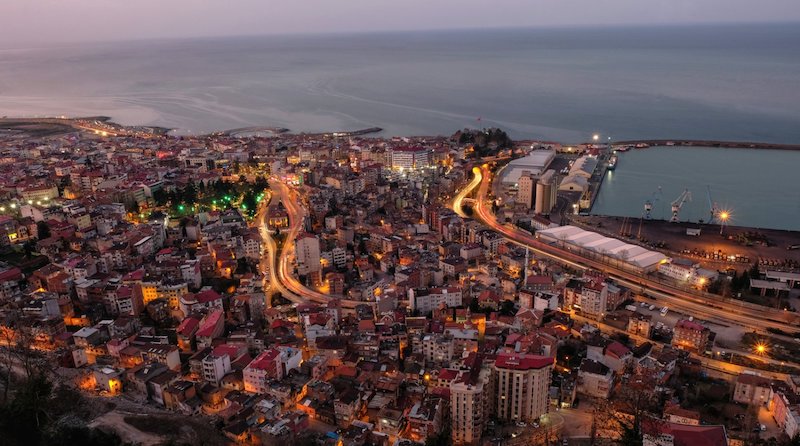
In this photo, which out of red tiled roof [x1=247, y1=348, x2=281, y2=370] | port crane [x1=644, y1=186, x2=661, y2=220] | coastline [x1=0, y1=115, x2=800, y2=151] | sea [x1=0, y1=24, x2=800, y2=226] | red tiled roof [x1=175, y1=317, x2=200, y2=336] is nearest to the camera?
red tiled roof [x1=247, y1=348, x2=281, y2=370]

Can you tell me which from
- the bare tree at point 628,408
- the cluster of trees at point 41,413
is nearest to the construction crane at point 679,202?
the bare tree at point 628,408

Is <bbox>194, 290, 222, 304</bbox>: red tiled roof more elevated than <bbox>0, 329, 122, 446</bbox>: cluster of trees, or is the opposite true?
<bbox>194, 290, 222, 304</bbox>: red tiled roof

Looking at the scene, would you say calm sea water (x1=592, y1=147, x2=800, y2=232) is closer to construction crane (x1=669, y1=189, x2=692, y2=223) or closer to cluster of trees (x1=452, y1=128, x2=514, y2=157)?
construction crane (x1=669, y1=189, x2=692, y2=223)

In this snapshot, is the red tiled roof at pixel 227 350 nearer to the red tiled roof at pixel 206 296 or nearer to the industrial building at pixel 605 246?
the red tiled roof at pixel 206 296

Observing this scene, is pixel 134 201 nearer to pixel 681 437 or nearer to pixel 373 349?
pixel 373 349

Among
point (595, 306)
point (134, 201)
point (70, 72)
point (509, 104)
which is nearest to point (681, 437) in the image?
point (595, 306)

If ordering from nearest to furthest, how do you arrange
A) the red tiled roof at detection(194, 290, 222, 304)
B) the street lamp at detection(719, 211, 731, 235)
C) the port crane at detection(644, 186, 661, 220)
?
the red tiled roof at detection(194, 290, 222, 304)
the street lamp at detection(719, 211, 731, 235)
the port crane at detection(644, 186, 661, 220)

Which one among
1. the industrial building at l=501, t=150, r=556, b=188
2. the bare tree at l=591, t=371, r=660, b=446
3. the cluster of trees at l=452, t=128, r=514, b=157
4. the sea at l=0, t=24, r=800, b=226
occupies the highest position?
the sea at l=0, t=24, r=800, b=226

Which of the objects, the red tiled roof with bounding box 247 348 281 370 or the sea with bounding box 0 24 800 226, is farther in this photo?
the sea with bounding box 0 24 800 226

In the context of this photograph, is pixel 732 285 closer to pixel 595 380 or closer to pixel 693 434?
pixel 595 380

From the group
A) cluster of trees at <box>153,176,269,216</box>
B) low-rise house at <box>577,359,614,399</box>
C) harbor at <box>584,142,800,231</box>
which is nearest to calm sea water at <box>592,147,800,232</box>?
harbor at <box>584,142,800,231</box>
